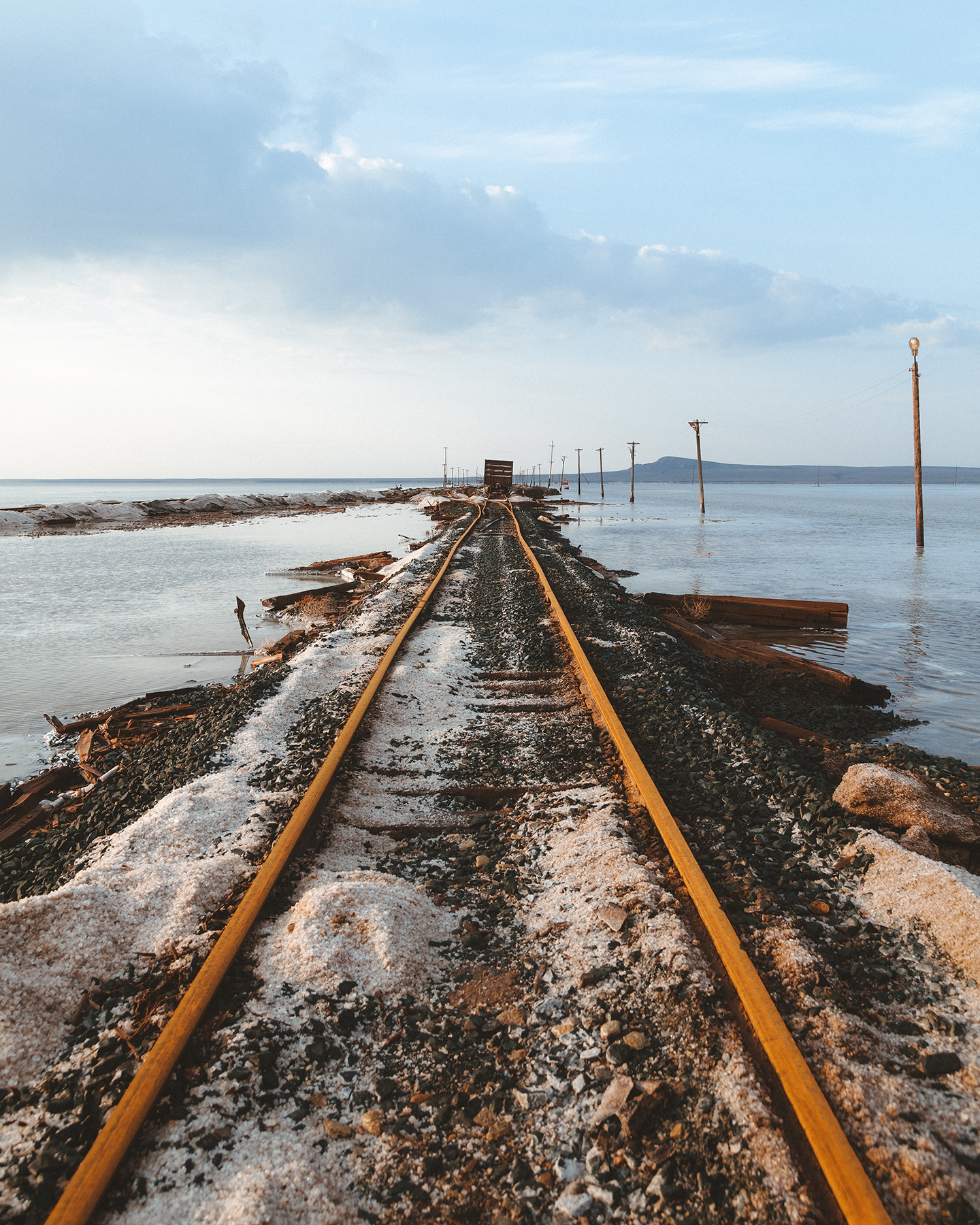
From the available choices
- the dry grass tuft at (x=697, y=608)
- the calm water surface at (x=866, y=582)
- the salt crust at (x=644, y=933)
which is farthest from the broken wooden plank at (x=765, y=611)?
the salt crust at (x=644, y=933)

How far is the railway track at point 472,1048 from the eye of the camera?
75.4 inches

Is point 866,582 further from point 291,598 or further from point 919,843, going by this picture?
point 919,843

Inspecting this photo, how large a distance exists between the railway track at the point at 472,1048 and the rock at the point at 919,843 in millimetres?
1291

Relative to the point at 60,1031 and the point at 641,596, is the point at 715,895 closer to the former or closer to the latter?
the point at 60,1031

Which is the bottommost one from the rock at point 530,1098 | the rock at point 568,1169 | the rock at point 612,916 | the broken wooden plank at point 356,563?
the rock at point 568,1169

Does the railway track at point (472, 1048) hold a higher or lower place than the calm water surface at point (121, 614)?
lower

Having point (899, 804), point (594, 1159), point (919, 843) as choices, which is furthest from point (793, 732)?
point (594, 1159)

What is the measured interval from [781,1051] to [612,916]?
98 cm

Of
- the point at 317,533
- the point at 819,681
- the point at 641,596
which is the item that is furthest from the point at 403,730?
the point at 317,533

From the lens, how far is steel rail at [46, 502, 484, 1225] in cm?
178

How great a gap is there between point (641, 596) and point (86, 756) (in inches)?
430

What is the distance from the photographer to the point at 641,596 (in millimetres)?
14328

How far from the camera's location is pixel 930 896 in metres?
3.08

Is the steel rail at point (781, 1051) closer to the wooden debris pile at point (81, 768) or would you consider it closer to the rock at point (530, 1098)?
the rock at point (530, 1098)
